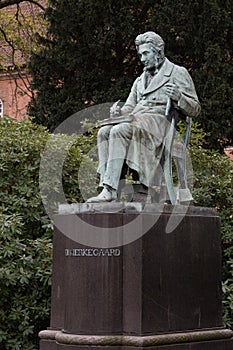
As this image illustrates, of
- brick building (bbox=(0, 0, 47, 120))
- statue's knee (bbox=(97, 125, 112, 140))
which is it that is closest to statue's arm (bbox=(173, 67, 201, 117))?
statue's knee (bbox=(97, 125, 112, 140))

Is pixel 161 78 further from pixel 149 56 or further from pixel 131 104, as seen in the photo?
pixel 131 104

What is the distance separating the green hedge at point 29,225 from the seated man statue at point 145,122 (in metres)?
2.52

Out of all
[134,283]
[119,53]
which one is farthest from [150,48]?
[119,53]

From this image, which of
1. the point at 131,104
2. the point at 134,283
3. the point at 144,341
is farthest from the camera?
the point at 131,104

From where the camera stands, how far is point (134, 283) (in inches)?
287

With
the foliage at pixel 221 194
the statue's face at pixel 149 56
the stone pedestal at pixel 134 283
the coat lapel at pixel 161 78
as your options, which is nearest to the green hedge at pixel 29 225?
the foliage at pixel 221 194

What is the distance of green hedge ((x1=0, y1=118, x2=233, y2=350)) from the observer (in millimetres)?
10016

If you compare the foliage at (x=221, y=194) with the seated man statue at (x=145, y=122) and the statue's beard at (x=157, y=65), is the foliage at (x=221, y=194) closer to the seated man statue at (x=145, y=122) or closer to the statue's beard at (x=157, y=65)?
the seated man statue at (x=145, y=122)

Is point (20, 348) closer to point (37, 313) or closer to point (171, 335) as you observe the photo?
point (37, 313)

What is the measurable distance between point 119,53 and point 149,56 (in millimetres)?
10717

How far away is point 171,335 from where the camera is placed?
743 centimetres

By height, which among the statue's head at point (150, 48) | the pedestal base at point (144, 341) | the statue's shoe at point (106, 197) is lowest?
the pedestal base at point (144, 341)

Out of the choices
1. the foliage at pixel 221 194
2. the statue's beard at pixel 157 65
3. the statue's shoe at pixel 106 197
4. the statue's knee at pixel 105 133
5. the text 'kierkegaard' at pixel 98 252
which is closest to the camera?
the text 'kierkegaard' at pixel 98 252

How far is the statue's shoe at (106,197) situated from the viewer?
25.0 ft
